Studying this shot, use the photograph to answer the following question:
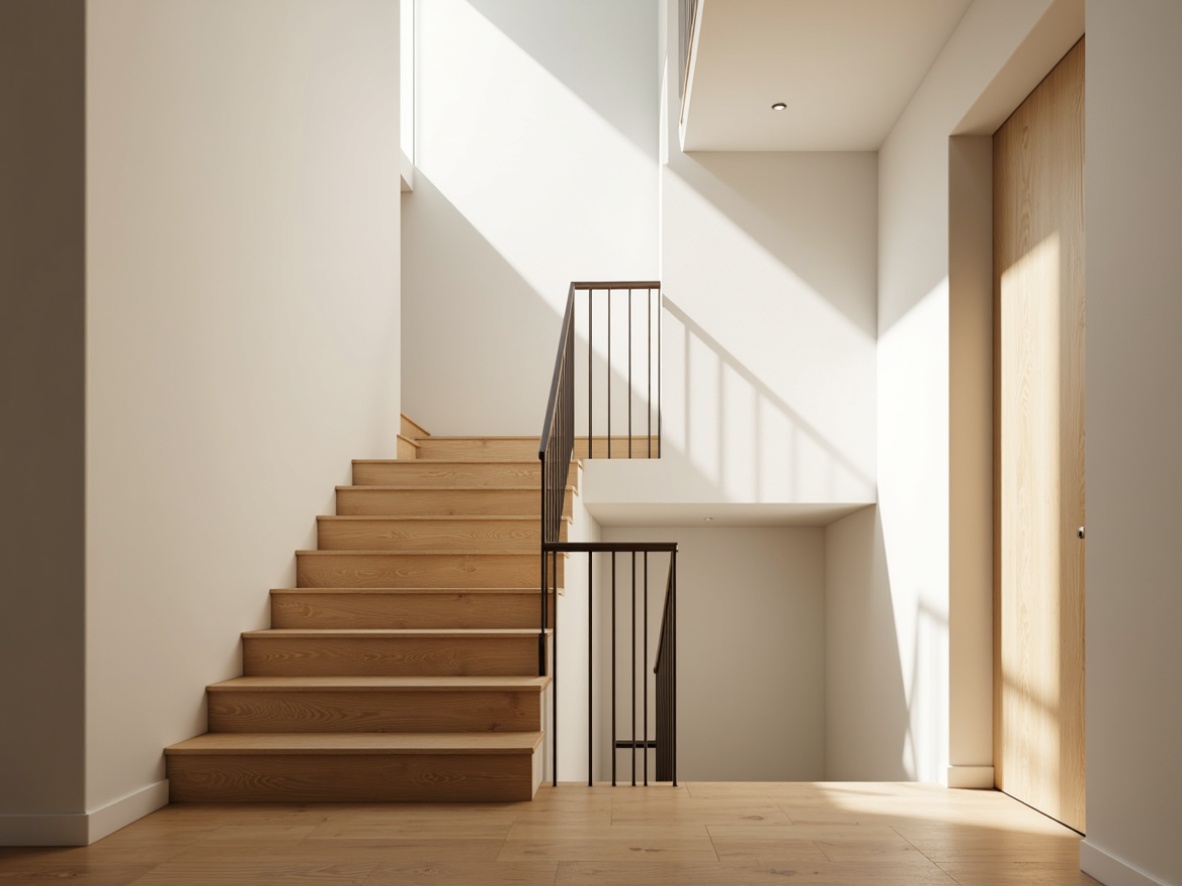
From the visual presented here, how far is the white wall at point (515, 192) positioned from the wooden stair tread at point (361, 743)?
422 cm

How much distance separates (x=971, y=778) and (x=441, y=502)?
2.85m

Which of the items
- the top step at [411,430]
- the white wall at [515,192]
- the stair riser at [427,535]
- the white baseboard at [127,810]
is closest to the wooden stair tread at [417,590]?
the stair riser at [427,535]

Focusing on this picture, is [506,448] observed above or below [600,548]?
above

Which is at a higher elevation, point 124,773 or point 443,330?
point 443,330

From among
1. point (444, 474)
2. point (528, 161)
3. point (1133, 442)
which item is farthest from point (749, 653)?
point (1133, 442)

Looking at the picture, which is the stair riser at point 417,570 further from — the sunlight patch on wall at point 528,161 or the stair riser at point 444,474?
the sunlight patch on wall at point 528,161

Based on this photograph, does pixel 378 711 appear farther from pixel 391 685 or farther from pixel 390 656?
pixel 390 656

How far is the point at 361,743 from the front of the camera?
3707mm

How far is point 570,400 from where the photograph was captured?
20.2 feet
